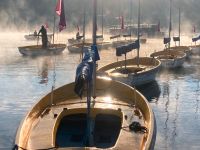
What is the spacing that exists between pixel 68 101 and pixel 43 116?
315cm

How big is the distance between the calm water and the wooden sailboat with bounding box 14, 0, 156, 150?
3.72m

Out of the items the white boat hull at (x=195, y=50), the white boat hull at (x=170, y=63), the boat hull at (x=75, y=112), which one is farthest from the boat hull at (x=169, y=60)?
the boat hull at (x=75, y=112)

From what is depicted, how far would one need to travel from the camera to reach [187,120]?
97.9 ft

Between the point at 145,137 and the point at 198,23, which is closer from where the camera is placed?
the point at 145,137

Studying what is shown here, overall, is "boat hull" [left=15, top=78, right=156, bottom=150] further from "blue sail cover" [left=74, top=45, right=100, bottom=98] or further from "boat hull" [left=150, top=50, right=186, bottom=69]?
"boat hull" [left=150, top=50, right=186, bottom=69]

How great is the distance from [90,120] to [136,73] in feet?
65.1

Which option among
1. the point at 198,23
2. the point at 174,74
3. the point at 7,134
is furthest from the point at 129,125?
the point at 198,23

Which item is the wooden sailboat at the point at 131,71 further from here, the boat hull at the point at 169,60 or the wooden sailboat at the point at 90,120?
the wooden sailboat at the point at 90,120

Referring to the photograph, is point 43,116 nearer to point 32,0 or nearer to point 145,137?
point 145,137

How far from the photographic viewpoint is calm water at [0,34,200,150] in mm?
26203

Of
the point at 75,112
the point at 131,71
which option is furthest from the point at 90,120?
the point at 131,71

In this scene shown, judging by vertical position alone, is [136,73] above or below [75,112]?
above

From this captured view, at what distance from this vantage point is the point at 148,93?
3903 centimetres

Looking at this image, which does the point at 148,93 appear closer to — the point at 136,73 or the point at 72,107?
the point at 136,73
